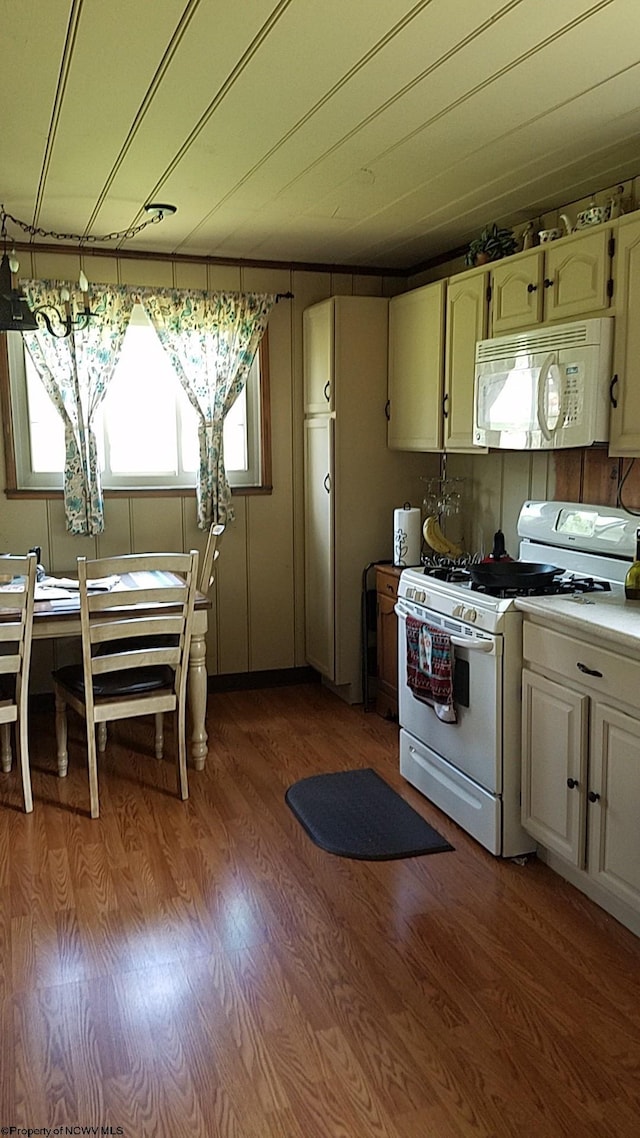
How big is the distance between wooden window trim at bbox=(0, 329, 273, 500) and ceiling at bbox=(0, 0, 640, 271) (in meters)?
0.87

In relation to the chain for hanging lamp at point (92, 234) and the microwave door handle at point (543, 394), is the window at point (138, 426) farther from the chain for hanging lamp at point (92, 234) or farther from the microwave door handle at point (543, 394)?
the microwave door handle at point (543, 394)

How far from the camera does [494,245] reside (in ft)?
11.9

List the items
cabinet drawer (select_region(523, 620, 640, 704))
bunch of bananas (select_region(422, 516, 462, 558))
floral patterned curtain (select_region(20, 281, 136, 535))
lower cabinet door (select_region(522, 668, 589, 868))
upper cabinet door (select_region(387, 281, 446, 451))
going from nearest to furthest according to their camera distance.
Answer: cabinet drawer (select_region(523, 620, 640, 704)), lower cabinet door (select_region(522, 668, 589, 868)), upper cabinet door (select_region(387, 281, 446, 451)), bunch of bananas (select_region(422, 516, 462, 558)), floral patterned curtain (select_region(20, 281, 136, 535))

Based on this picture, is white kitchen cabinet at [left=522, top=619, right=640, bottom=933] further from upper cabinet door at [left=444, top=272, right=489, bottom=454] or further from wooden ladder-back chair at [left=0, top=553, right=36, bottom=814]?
wooden ladder-back chair at [left=0, top=553, right=36, bottom=814]

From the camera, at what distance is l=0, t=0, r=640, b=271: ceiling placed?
2.00m

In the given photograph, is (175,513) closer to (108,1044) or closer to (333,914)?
(333,914)

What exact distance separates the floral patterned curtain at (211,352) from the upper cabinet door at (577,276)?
1.91m

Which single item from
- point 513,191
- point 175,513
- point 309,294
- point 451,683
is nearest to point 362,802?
point 451,683

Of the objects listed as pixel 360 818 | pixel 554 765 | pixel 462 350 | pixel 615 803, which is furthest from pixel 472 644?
pixel 462 350

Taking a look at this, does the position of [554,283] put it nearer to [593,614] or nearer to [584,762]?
[593,614]

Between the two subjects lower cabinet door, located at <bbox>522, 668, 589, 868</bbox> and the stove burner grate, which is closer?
lower cabinet door, located at <bbox>522, 668, 589, 868</bbox>

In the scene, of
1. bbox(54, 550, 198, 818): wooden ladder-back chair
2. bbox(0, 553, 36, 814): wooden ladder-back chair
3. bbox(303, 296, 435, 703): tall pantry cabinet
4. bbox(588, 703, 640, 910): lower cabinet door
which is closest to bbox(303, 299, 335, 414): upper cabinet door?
bbox(303, 296, 435, 703): tall pantry cabinet

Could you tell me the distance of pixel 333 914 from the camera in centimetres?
269

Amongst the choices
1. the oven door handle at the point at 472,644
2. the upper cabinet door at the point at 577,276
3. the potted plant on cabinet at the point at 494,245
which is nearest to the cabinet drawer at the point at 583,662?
the oven door handle at the point at 472,644
